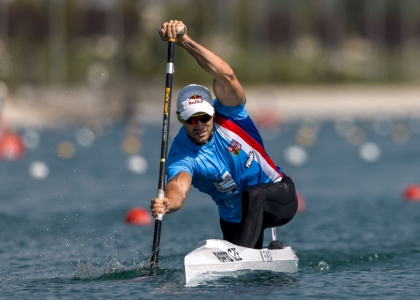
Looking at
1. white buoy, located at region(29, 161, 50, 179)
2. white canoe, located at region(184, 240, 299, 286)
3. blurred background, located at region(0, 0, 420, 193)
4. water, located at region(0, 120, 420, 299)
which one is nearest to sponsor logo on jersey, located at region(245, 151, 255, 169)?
white canoe, located at region(184, 240, 299, 286)

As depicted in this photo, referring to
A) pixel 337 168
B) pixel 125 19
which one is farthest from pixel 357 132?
pixel 125 19

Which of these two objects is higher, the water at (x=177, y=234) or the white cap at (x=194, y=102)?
the white cap at (x=194, y=102)

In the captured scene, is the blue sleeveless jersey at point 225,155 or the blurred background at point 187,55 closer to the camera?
the blue sleeveless jersey at point 225,155

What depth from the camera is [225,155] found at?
9.34m

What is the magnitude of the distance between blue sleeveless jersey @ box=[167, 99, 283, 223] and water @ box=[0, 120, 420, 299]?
98cm

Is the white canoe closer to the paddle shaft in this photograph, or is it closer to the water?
the water

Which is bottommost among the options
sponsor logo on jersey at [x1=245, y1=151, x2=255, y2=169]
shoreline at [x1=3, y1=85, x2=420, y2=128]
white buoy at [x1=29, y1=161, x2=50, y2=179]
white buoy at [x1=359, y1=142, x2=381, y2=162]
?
sponsor logo on jersey at [x1=245, y1=151, x2=255, y2=169]

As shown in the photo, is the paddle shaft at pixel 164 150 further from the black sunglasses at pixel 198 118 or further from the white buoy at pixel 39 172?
the white buoy at pixel 39 172

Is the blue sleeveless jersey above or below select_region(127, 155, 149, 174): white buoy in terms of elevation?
below

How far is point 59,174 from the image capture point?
2419cm

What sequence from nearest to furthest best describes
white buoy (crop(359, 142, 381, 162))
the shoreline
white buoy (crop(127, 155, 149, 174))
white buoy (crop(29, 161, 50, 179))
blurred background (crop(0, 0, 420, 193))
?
white buoy (crop(29, 161, 50, 179)) → white buoy (crop(127, 155, 149, 174)) → white buoy (crop(359, 142, 381, 162)) → blurred background (crop(0, 0, 420, 193)) → the shoreline

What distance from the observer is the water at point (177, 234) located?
30.5ft

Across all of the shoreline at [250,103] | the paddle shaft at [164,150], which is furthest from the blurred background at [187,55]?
the paddle shaft at [164,150]

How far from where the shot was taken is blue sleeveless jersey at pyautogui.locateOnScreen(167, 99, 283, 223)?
9258 mm
